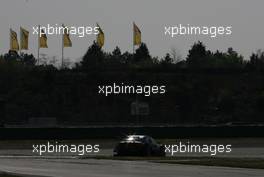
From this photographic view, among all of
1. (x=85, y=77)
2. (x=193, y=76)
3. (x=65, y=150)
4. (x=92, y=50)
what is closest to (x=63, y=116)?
(x=85, y=77)

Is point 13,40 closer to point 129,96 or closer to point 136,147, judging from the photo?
point 129,96

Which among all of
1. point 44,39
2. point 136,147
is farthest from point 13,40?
point 136,147

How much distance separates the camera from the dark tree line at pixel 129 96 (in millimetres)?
85188

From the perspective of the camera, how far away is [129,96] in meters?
89.8

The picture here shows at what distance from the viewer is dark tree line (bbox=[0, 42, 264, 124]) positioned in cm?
8519

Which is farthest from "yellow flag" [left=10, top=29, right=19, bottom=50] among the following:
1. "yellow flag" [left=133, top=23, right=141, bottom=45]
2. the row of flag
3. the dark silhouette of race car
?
the dark silhouette of race car

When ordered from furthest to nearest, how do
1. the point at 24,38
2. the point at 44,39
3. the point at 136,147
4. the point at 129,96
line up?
1. the point at 129,96
2. the point at 24,38
3. the point at 44,39
4. the point at 136,147

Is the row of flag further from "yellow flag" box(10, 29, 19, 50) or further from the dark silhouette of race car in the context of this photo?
the dark silhouette of race car

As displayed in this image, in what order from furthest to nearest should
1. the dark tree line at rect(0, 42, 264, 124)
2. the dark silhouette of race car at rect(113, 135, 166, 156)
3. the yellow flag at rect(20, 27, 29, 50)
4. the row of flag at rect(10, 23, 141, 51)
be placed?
the dark tree line at rect(0, 42, 264, 124)
the yellow flag at rect(20, 27, 29, 50)
the row of flag at rect(10, 23, 141, 51)
the dark silhouette of race car at rect(113, 135, 166, 156)

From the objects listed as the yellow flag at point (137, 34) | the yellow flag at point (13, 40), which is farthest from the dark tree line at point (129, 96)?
the yellow flag at point (137, 34)

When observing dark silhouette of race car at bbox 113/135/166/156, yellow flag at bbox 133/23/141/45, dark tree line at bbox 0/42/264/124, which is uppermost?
yellow flag at bbox 133/23/141/45

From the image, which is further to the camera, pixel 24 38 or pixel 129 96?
pixel 129 96

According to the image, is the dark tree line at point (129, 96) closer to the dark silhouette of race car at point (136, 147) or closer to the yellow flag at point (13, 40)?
the yellow flag at point (13, 40)

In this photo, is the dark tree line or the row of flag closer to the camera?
the row of flag
